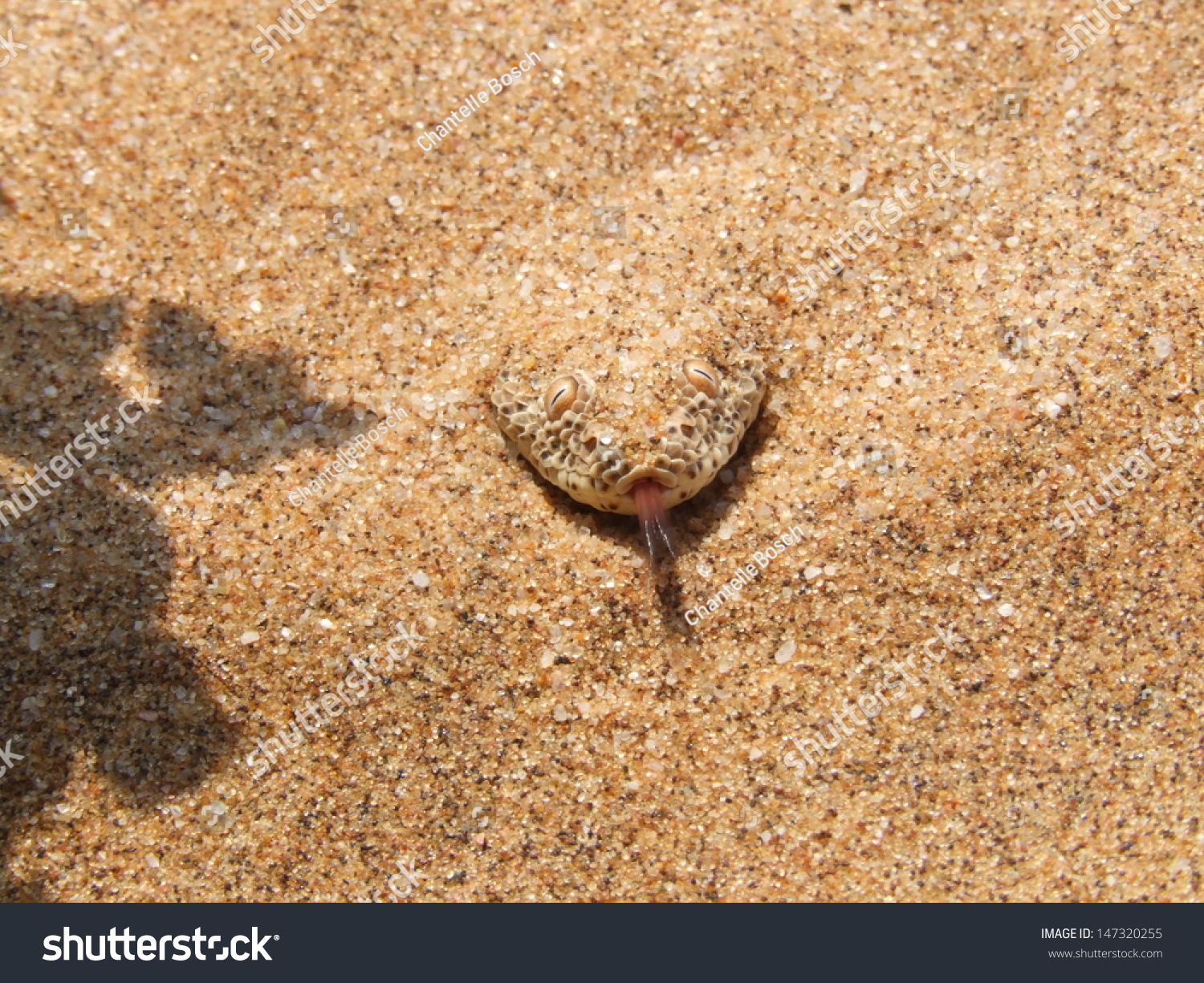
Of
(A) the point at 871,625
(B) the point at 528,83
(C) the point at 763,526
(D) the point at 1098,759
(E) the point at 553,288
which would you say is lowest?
(D) the point at 1098,759

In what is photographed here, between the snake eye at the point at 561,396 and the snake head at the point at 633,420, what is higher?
the snake eye at the point at 561,396

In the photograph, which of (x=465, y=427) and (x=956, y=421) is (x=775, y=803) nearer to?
(x=956, y=421)

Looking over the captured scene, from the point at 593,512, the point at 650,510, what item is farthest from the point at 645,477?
the point at 593,512

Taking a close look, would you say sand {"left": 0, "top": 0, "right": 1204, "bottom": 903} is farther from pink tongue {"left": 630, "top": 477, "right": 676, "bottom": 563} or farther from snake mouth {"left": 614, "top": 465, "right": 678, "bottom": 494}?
snake mouth {"left": 614, "top": 465, "right": 678, "bottom": 494}

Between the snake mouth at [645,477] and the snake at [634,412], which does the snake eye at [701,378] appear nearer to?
the snake at [634,412]

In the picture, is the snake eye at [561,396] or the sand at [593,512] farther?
the snake eye at [561,396]

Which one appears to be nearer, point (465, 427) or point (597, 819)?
point (597, 819)

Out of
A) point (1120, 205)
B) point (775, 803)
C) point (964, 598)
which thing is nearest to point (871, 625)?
point (964, 598)

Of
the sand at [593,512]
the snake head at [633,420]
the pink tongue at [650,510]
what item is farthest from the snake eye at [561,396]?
the pink tongue at [650,510]
